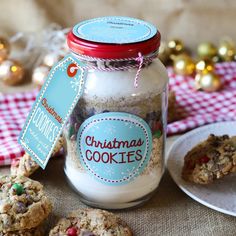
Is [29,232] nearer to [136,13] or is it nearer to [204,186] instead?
[204,186]

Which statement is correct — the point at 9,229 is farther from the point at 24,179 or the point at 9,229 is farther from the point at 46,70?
the point at 46,70

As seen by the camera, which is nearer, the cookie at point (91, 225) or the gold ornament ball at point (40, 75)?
the cookie at point (91, 225)

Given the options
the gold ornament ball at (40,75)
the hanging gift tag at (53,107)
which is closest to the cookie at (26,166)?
the hanging gift tag at (53,107)

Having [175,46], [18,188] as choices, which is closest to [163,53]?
[175,46]

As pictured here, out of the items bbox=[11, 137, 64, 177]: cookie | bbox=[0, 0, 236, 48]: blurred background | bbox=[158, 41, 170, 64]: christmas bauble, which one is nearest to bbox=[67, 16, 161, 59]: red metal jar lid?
bbox=[11, 137, 64, 177]: cookie

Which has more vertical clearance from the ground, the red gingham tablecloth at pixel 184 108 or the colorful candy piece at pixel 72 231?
the colorful candy piece at pixel 72 231

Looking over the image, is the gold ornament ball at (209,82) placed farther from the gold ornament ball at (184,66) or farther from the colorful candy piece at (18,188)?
the colorful candy piece at (18,188)

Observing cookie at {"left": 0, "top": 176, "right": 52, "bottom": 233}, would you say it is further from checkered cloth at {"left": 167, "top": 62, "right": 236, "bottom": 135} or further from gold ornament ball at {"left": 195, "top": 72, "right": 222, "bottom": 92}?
gold ornament ball at {"left": 195, "top": 72, "right": 222, "bottom": 92}

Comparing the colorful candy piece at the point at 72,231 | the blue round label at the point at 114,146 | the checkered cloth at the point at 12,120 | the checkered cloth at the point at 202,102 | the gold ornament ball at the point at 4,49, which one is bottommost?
the checkered cloth at the point at 202,102
